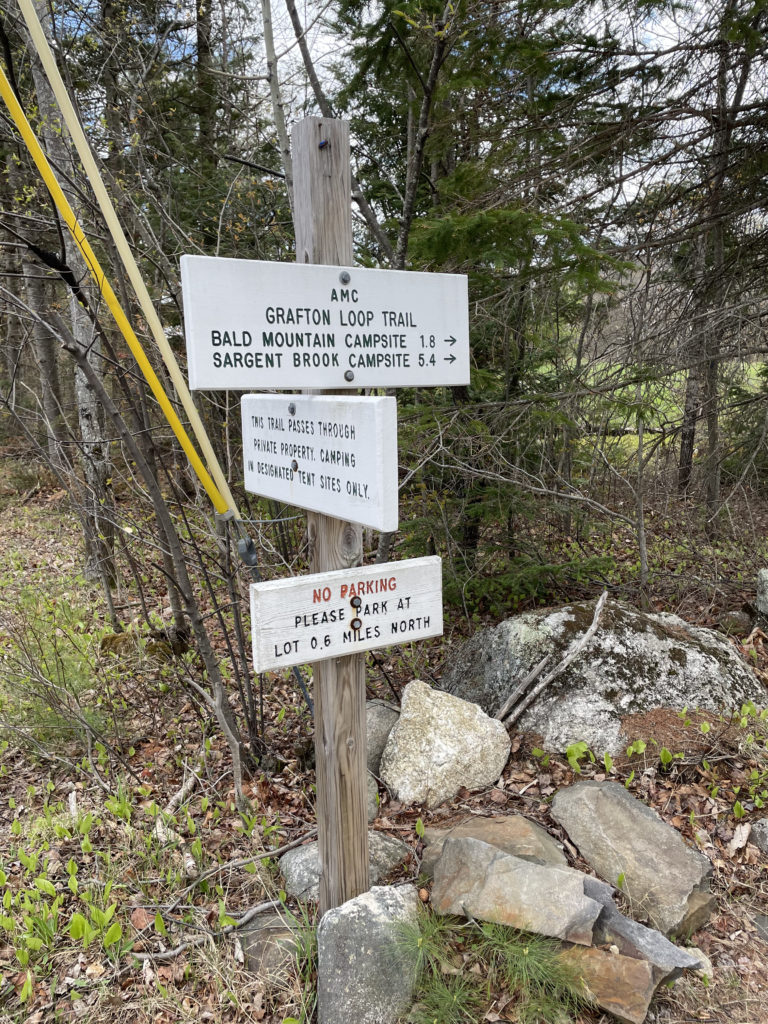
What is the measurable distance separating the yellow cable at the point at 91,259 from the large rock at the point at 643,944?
7.17ft

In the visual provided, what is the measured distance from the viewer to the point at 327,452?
1993 millimetres

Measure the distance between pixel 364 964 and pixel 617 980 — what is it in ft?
2.81

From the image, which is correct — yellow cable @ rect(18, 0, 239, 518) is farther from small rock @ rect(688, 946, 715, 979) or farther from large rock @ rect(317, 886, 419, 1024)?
small rock @ rect(688, 946, 715, 979)

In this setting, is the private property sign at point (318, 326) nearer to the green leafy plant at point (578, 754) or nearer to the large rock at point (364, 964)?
the large rock at point (364, 964)

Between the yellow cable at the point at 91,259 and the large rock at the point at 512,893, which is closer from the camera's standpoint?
the yellow cable at the point at 91,259

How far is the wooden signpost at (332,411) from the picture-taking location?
183cm

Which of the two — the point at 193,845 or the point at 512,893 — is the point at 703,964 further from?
the point at 193,845

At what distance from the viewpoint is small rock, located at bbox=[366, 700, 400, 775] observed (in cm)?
364

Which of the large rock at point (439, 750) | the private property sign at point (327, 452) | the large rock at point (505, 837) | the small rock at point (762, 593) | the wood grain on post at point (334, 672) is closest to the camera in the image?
the private property sign at point (327, 452)

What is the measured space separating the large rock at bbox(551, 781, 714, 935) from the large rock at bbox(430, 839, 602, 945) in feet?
1.37

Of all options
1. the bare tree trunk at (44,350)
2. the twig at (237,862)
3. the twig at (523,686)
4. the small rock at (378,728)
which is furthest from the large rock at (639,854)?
the bare tree trunk at (44,350)

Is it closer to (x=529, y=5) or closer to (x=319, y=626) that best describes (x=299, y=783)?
(x=319, y=626)

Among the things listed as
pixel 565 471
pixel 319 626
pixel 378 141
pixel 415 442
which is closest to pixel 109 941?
pixel 319 626

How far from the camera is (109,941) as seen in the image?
97.7 inches
